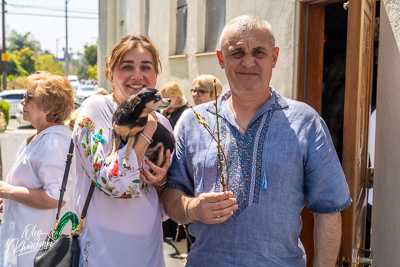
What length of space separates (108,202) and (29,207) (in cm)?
114

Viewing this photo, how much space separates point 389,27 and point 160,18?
30.5 ft

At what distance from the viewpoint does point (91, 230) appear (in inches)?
86.6

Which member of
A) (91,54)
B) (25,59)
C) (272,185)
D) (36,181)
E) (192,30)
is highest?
(91,54)

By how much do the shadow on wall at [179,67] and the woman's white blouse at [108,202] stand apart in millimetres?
7678

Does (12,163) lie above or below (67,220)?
below

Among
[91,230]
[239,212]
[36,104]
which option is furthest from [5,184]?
[239,212]

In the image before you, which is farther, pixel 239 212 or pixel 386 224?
pixel 386 224

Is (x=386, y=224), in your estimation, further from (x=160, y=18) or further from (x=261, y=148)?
(x=160, y=18)

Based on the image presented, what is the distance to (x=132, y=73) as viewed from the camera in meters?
2.29

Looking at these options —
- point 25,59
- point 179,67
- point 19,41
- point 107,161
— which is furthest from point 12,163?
point 19,41

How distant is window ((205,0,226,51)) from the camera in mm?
8211

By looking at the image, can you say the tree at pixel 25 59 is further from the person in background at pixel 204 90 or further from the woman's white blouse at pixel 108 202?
the woman's white blouse at pixel 108 202

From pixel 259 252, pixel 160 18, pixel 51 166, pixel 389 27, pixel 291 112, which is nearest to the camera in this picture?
pixel 259 252

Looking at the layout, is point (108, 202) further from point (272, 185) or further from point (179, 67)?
point (179, 67)
